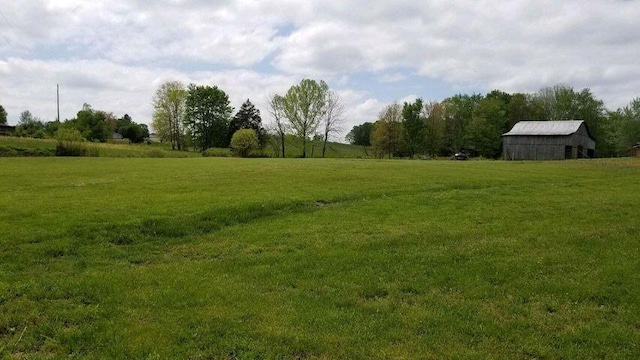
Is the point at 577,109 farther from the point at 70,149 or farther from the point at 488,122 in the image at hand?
the point at 70,149

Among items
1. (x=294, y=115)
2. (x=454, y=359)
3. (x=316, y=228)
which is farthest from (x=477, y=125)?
(x=454, y=359)

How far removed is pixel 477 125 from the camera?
93375 mm

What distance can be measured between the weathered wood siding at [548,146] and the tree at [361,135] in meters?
70.9

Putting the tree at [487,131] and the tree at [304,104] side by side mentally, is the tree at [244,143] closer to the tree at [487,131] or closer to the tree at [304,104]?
the tree at [304,104]

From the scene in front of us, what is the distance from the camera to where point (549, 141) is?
7256 cm

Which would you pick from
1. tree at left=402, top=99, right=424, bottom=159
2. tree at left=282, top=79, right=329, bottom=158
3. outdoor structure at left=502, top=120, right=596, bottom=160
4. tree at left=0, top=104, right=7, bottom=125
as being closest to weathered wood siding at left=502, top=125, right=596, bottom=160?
outdoor structure at left=502, top=120, right=596, bottom=160

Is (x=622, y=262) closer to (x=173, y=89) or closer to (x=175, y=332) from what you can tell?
(x=175, y=332)

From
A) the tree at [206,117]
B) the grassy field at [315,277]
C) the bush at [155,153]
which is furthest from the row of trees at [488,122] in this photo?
the grassy field at [315,277]

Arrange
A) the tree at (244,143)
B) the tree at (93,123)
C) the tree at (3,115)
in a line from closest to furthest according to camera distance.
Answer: the tree at (244,143), the tree at (93,123), the tree at (3,115)

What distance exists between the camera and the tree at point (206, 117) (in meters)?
107

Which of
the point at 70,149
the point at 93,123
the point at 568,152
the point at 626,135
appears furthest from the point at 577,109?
the point at 93,123

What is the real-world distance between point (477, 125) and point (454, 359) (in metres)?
92.9

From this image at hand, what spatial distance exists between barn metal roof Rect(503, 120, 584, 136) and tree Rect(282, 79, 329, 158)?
41027mm

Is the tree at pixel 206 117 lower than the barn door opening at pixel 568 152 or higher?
A: higher
